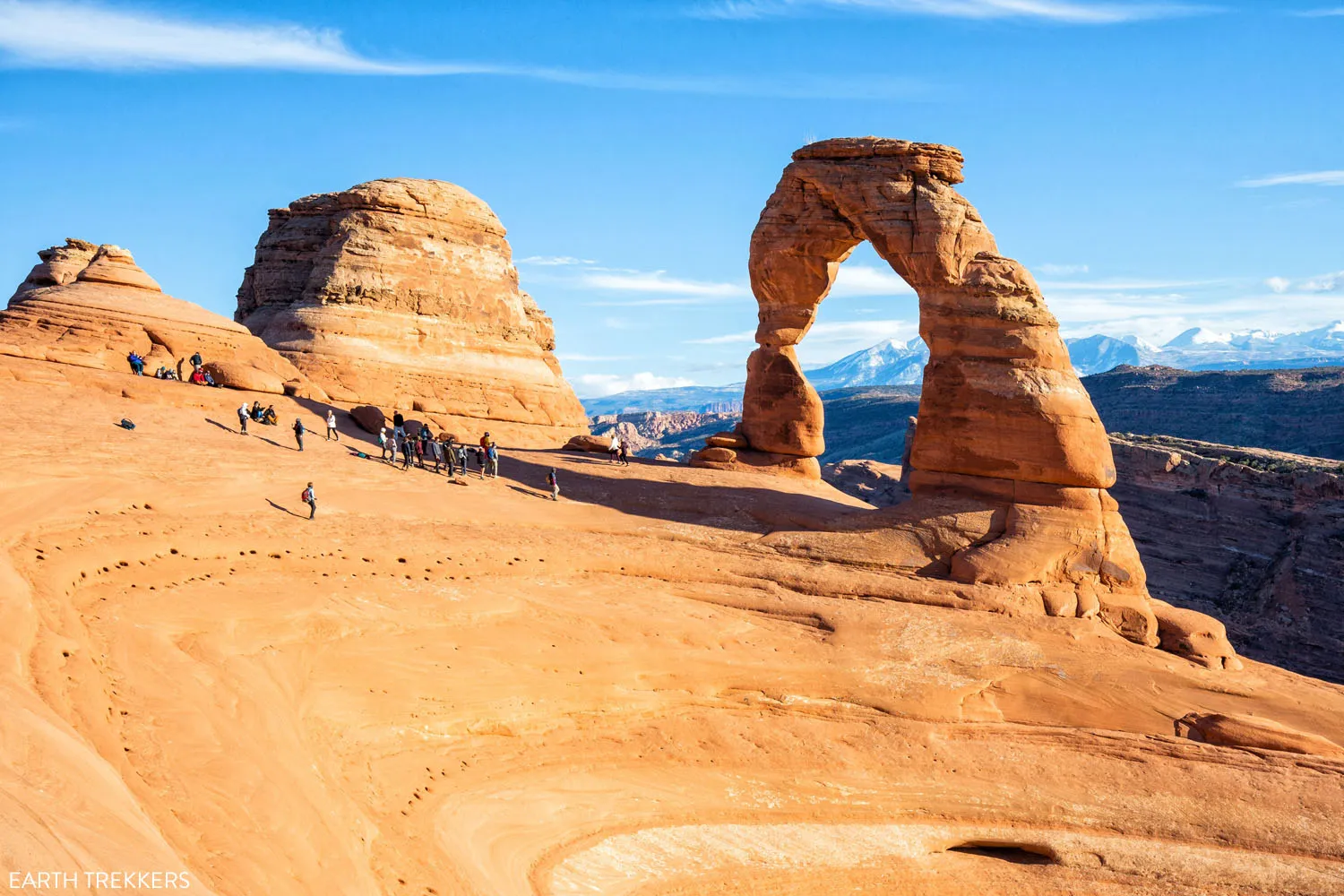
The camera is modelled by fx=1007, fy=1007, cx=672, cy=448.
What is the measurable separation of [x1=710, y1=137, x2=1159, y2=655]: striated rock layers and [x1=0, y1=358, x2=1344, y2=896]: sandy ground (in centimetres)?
111

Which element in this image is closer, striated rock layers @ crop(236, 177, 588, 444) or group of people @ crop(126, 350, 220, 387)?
group of people @ crop(126, 350, 220, 387)

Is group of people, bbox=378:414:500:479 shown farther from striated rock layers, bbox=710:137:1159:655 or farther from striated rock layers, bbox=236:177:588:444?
striated rock layers, bbox=236:177:588:444

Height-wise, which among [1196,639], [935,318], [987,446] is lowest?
[1196,639]

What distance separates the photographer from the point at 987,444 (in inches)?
825

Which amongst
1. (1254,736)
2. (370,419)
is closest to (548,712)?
(1254,736)

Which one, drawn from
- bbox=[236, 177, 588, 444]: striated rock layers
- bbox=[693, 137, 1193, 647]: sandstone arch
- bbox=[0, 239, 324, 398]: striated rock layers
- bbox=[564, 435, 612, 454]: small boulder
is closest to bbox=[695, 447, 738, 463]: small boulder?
bbox=[564, 435, 612, 454]: small boulder

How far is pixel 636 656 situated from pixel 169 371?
17.3 meters

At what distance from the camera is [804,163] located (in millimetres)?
26953

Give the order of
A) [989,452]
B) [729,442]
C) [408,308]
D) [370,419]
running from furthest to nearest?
[408,308], [729,442], [370,419], [989,452]

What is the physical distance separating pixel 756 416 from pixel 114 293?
60.8 ft

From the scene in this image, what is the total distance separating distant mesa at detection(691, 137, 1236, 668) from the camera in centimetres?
1955

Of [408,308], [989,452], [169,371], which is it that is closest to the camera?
[989,452]

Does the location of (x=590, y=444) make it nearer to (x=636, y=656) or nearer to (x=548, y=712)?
(x=636, y=656)

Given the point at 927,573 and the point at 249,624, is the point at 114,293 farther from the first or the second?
the point at 927,573
